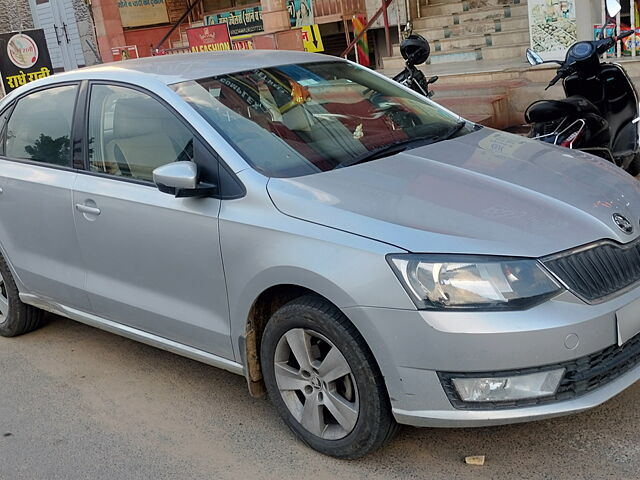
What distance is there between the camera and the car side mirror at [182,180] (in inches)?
130

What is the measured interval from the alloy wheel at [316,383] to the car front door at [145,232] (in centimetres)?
34

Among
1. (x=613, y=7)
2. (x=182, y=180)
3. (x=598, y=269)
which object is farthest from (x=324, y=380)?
(x=613, y=7)

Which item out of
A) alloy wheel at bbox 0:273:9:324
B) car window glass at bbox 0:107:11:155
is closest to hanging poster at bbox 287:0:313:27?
car window glass at bbox 0:107:11:155

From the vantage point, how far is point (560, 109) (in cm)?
509

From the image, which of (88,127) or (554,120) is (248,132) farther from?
(554,120)

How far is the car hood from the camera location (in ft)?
9.26

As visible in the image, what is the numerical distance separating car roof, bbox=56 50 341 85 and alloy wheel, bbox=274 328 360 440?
5.07 feet

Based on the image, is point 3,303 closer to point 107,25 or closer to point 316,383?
point 316,383

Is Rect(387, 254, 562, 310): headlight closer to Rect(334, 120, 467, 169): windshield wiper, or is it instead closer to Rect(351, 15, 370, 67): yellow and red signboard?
Rect(334, 120, 467, 169): windshield wiper

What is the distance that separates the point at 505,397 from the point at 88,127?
2.68 m

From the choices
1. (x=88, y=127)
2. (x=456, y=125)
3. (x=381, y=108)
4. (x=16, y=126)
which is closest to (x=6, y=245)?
(x=16, y=126)

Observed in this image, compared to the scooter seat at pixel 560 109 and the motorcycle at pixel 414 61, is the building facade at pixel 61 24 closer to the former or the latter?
the motorcycle at pixel 414 61

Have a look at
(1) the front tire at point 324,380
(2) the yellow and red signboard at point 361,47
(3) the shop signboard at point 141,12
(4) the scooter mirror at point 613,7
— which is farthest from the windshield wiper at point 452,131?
(3) the shop signboard at point 141,12

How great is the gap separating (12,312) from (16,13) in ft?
63.4
